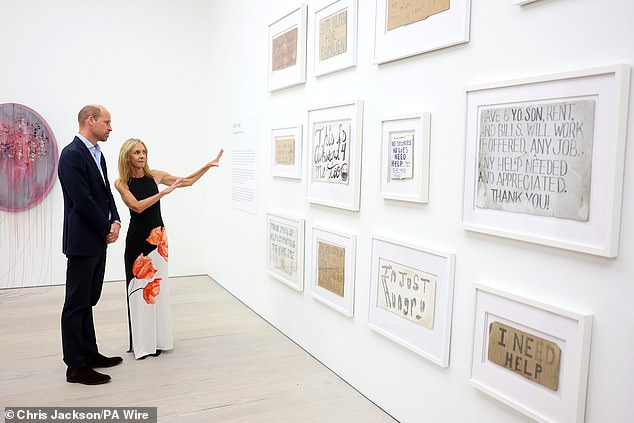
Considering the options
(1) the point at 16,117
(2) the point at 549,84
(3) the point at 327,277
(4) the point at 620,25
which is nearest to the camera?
(4) the point at 620,25

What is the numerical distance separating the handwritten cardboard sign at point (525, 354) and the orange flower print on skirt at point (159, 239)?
210 cm

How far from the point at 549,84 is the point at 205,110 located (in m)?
4.24

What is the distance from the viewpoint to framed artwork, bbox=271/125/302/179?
3.33m

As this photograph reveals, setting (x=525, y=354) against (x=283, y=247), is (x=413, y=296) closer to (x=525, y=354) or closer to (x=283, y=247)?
(x=525, y=354)

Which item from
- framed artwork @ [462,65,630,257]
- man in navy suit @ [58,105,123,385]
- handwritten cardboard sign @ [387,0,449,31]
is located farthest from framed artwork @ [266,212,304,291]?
framed artwork @ [462,65,630,257]

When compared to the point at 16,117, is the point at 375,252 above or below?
below

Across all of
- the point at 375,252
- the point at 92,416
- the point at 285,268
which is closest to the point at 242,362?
the point at 285,268

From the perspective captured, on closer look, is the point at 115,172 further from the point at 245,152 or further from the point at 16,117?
the point at 245,152

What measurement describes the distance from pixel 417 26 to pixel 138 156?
1755 mm

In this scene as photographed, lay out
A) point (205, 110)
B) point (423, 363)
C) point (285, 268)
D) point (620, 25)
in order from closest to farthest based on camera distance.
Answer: point (620, 25), point (423, 363), point (285, 268), point (205, 110)

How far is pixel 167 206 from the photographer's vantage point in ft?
17.5

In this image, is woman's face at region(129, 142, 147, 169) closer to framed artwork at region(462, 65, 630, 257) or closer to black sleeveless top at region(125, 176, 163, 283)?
black sleeveless top at region(125, 176, 163, 283)

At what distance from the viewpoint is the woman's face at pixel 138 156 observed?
10.1 ft

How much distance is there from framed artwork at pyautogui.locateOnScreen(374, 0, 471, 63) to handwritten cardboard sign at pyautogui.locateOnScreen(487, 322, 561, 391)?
107 centimetres
